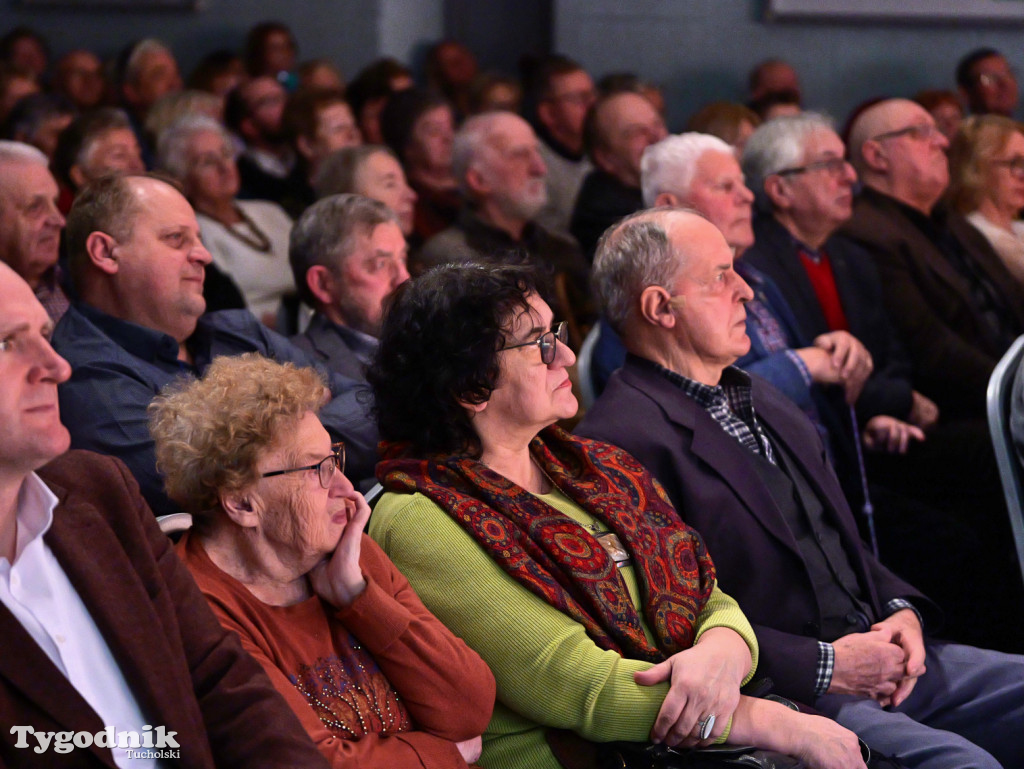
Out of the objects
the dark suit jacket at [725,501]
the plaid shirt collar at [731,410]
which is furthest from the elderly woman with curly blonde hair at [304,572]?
the plaid shirt collar at [731,410]

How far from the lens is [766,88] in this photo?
6617 millimetres

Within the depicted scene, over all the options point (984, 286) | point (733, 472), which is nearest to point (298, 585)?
point (733, 472)

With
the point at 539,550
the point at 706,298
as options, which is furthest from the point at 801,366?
the point at 539,550

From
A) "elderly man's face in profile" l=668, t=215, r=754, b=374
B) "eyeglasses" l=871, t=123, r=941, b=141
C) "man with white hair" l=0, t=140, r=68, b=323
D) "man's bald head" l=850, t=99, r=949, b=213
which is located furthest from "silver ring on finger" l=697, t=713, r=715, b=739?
"eyeglasses" l=871, t=123, r=941, b=141

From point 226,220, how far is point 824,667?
289 centimetres

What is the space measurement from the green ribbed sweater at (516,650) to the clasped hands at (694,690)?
2 cm

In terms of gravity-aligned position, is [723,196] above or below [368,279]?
above

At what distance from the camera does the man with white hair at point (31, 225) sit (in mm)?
3213

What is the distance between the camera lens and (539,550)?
1841mm

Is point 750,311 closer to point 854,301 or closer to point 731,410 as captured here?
point 854,301

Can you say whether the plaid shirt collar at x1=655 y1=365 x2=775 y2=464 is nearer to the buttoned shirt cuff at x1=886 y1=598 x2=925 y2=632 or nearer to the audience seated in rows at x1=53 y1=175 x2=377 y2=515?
the buttoned shirt cuff at x1=886 y1=598 x2=925 y2=632

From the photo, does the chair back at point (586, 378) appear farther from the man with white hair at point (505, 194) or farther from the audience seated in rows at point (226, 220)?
the audience seated in rows at point (226, 220)

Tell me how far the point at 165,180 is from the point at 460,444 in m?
1.09

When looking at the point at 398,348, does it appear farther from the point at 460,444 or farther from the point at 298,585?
the point at 298,585
